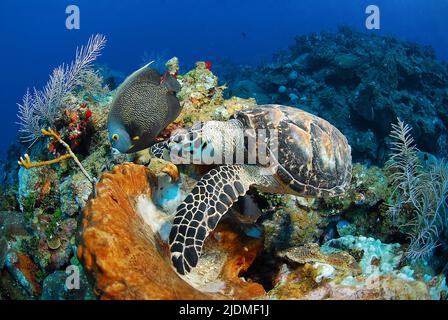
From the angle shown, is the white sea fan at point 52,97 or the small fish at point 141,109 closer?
the small fish at point 141,109

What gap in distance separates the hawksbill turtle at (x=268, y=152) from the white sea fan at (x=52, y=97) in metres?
2.31

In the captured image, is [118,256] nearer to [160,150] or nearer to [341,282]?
[341,282]

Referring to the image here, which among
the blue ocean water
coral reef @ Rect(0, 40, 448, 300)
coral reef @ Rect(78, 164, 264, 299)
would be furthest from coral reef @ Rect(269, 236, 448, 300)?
the blue ocean water

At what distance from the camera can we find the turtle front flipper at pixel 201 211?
2.26 meters

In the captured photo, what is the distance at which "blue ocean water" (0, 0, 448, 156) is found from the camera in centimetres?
7012

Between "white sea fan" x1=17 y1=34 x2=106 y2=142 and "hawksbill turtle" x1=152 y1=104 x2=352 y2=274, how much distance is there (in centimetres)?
231

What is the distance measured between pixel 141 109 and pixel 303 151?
73.1 inches

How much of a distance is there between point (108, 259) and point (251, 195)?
2.41 meters

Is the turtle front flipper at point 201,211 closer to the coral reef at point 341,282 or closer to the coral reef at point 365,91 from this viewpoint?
the coral reef at point 341,282

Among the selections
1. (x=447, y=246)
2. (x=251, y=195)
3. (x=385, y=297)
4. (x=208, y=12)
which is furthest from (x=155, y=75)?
(x=208, y=12)

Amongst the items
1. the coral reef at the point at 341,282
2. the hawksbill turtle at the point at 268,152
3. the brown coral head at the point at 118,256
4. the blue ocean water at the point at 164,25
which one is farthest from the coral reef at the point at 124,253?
the blue ocean water at the point at 164,25

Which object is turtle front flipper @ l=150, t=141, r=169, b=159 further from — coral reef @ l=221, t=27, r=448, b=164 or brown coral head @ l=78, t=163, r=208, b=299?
coral reef @ l=221, t=27, r=448, b=164

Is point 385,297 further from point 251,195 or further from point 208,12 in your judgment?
point 208,12

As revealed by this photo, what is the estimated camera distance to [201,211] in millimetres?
2543
